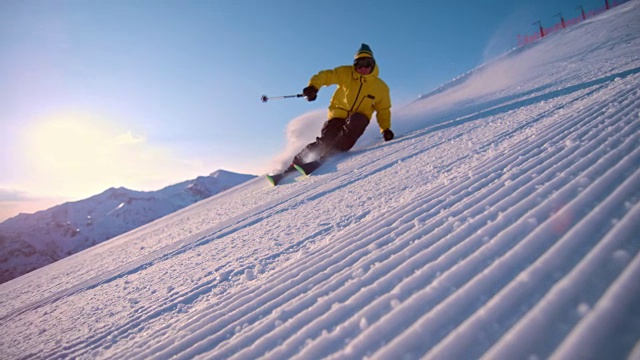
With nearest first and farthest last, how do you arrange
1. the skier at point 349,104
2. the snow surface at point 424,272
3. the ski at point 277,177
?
the snow surface at point 424,272
the skier at point 349,104
the ski at point 277,177

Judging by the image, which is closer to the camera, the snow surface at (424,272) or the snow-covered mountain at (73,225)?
the snow surface at (424,272)

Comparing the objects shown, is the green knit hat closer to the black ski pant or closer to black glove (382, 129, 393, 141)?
the black ski pant

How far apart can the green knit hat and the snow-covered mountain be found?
11525 centimetres

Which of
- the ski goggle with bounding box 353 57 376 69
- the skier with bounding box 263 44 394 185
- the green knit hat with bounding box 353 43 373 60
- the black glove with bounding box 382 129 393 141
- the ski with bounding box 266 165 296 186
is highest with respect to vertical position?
the green knit hat with bounding box 353 43 373 60

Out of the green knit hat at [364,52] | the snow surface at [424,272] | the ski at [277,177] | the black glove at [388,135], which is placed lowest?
the snow surface at [424,272]

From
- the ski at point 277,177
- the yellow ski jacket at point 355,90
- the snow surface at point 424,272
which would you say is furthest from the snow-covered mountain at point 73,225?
the snow surface at point 424,272

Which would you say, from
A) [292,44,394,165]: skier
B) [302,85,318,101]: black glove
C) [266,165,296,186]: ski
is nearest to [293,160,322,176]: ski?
[292,44,394,165]: skier

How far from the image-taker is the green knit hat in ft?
11.6

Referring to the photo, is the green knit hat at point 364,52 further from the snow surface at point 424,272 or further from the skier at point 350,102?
the snow surface at point 424,272

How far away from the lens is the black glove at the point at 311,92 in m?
3.68

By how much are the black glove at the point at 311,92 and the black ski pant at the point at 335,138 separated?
0.46 metres

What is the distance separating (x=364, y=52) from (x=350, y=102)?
66 cm

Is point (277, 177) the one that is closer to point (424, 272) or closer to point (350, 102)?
point (350, 102)

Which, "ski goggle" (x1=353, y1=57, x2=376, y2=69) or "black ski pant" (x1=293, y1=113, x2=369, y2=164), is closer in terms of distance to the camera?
"ski goggle" (x1=353, y1=57, x2=376, y2=69)
